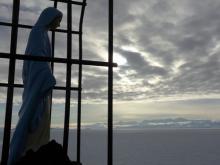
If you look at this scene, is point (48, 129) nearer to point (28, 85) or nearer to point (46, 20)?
point (28, 85)

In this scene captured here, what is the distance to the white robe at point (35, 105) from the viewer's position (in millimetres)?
4176

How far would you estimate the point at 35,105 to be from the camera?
169 inches

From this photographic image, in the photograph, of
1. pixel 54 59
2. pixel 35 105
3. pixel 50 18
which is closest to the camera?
pixel 54 59

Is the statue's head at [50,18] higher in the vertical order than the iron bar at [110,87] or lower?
higher

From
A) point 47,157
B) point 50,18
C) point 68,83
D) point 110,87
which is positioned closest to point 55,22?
point 50,18

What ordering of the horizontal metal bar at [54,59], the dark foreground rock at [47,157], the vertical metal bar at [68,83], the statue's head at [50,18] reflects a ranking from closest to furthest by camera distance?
the horizontal metal bar at [54,59]
the dark foreground rock at [47,157]
the vertical metal bar at [68,83]
the statue's head at [50,18]

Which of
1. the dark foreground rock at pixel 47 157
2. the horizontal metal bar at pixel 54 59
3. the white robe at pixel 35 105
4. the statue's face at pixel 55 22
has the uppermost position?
the statue's face at pixel 55 22

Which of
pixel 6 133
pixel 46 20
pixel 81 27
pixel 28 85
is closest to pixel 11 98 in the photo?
pixel 6 133

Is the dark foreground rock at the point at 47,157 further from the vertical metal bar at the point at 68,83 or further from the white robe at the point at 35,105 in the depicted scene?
the white robe at the point at 35,105

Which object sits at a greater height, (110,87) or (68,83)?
(68,83)

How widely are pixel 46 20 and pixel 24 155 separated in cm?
190

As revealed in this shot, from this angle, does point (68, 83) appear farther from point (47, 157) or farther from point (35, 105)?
point (47, 157)

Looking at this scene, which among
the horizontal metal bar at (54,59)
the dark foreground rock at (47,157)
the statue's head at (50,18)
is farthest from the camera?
the statue's head at (50,18)

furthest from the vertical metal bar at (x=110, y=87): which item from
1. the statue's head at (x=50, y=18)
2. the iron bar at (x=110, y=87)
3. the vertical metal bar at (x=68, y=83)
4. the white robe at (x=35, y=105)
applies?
the statue's head at (x=50, y=18)
